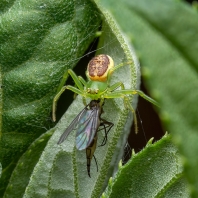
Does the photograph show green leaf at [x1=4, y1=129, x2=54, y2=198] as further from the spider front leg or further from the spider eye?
the spider eye

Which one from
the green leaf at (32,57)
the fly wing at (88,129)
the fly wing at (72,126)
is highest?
the green leaf at (32,57)

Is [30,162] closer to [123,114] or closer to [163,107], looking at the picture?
[123,114]

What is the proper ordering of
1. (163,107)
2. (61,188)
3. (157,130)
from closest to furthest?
(163,107)
(61,188)
(157,130)

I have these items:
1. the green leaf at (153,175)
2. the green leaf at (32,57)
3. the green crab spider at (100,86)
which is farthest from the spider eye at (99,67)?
the green leaf at (153,175)

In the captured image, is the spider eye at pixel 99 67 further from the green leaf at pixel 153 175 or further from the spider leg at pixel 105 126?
the green leaf at pixel 153 175

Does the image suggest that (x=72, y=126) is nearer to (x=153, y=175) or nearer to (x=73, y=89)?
(x=73, y=89)

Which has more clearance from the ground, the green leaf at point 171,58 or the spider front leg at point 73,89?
the green leaf at point 171,58

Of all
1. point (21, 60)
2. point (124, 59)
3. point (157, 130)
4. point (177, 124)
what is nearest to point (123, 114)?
point (124, 59)
